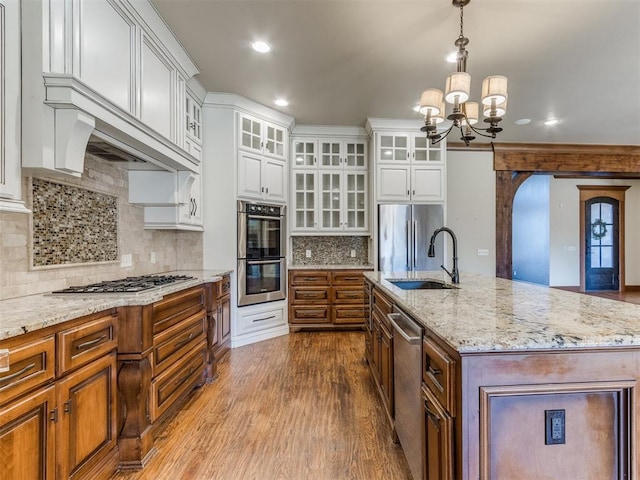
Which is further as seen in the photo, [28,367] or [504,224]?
[504,224]

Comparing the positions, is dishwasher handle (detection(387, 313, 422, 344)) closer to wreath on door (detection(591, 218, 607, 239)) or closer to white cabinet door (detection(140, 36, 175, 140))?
white cabinet door (detection(140, 36, 175, 140))

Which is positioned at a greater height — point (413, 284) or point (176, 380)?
point (413, 284)

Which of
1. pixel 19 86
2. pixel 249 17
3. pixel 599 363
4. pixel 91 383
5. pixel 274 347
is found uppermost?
pixel 249 17

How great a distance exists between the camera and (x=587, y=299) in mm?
1616

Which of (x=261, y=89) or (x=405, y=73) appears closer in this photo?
(x=405, y=73)

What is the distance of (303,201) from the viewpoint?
4.77 metres

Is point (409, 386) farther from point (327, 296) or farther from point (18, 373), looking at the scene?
point (327, 296)

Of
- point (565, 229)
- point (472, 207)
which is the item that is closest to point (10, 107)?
point (472, 207)

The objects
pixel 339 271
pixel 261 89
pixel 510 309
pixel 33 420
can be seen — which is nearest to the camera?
pixel 33 420

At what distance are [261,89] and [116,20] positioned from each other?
1.78m

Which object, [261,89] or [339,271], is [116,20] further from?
[339,271]

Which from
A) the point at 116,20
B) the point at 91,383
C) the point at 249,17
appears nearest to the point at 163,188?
the point at 116,20

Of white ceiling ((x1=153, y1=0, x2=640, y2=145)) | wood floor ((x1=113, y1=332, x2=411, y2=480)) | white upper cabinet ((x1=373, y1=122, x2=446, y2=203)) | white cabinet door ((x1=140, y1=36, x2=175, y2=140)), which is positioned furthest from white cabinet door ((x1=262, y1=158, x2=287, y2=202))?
wood floor ((x1=113, y1=332, x2=411, y2=480))

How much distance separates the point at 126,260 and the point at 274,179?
2.02m
